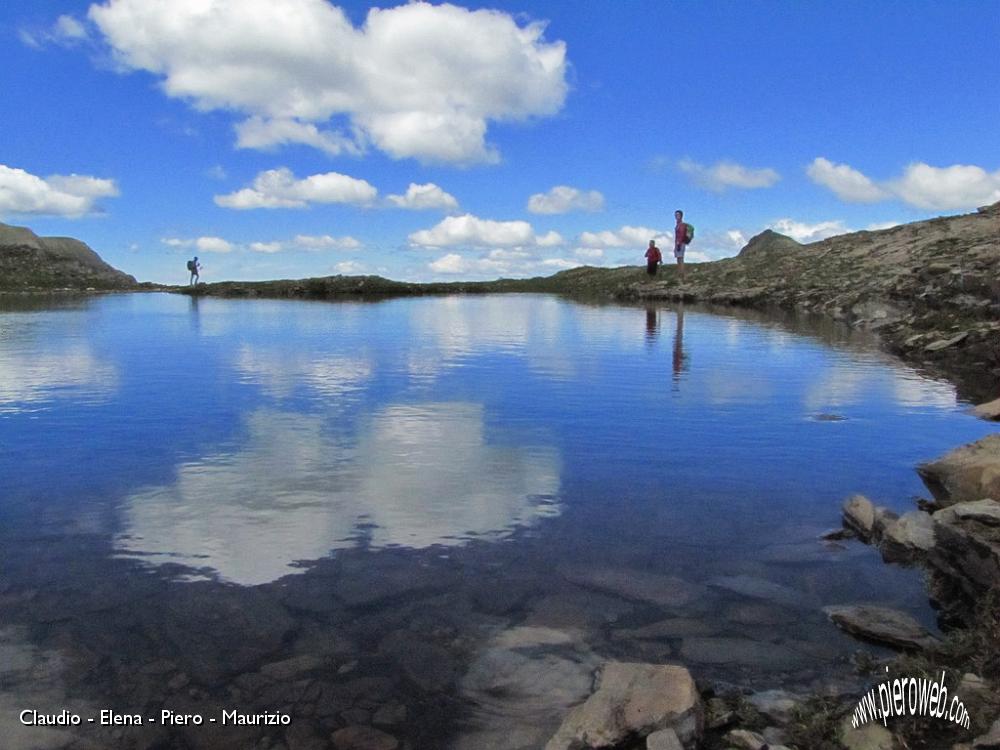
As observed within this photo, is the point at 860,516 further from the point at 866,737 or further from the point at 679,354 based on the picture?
the point at 679,354

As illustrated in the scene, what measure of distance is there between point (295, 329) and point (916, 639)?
1468 inches

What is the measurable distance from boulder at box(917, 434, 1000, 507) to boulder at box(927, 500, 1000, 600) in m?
2.04

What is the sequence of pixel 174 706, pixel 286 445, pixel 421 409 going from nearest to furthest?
1. pixel 174 706
2. pixel 286 445
3. pixel 421 409

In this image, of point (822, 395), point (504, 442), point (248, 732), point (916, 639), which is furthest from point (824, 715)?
point (822, 395)

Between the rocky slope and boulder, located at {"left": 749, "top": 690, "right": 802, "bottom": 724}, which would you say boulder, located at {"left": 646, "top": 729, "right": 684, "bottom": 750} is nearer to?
boulder, located at {"left": 749, "top": 690, "right": 802, "bottom": 724}

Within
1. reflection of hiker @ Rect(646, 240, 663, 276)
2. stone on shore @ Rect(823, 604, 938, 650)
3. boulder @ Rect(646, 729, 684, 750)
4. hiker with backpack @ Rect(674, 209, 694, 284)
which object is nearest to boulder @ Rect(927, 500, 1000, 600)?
stone on shore @ Rect(823, 604, 938, 650)

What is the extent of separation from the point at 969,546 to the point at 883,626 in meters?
1.42

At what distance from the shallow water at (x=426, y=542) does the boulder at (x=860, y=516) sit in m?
0.29

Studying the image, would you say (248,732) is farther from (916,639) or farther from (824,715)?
(916,639)

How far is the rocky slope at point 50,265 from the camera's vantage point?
129875 millimetres

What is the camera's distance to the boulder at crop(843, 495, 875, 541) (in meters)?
9.99

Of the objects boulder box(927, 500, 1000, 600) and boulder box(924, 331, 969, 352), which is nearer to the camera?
boulder box(927, 500, 1000, 600)

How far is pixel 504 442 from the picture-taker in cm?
1480

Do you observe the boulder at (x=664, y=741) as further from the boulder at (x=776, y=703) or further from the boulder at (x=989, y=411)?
the boulder at (x=989, y=411)
